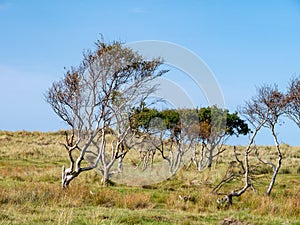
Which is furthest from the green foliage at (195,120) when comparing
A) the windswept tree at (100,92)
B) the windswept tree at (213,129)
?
the windswept tree at (100,92)

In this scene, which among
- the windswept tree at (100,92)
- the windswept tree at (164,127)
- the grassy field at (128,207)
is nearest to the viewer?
the grassy field at (128,207)

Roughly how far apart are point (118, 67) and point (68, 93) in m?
2.75

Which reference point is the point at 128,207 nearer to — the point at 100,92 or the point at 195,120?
the point at 100,92

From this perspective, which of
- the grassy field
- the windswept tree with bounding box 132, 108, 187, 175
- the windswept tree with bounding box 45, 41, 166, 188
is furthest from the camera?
the windswept tree with bounding box 132, 108, 187, 175

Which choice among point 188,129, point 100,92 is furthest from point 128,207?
point 188,129

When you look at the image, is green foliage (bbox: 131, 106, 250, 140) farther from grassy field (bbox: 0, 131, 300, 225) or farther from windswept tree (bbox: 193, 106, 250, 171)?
grassy field (bbox: 0, 131, 300, 225)

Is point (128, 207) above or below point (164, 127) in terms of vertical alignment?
below

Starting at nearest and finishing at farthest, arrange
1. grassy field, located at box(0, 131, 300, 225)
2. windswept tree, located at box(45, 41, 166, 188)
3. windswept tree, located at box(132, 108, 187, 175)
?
grassy field, located at box(0, 131, 300, 225) → windswept tree, located at box(45, 41, 166, 188) → windswept tree, located at box(132, 108, 187, 175)

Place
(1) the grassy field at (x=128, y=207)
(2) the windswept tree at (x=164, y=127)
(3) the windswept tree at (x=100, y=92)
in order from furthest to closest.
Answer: (2) the windswept tree at (x=164, y=127)
(3) the windswept tree at (x=100, y=92)
(1) the grassy field at (x=128, y=207)

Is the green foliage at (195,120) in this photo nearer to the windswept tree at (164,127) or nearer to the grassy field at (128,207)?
the windswept tree at (164,127)

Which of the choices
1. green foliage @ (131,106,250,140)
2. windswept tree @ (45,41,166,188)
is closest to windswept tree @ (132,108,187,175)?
green foliage @ (131,106,250,140)

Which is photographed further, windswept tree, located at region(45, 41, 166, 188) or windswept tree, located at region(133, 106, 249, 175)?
windswept tree, located at region(133, 106, 249, 175)

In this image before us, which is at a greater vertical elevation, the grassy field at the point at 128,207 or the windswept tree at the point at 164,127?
the windswept tree at the point at 164,127

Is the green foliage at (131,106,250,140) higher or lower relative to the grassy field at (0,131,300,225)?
higher
